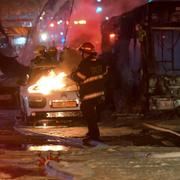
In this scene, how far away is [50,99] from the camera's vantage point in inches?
458

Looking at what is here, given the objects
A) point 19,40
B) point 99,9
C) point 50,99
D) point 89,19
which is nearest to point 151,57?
point 50,99

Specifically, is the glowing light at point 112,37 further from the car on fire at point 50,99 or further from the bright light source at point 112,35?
the car on fire at point 50,99

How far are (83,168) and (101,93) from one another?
2.62 meters

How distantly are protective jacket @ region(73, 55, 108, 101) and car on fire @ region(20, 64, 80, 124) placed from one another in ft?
8.09

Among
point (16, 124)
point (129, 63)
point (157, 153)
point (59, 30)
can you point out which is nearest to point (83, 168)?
point (157, 153)

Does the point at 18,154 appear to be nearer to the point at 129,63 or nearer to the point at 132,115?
the point at 132,115

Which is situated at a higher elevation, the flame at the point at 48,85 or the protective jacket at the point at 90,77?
the protective jacket at the point at 90,77

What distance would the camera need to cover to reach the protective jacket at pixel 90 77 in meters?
9.04

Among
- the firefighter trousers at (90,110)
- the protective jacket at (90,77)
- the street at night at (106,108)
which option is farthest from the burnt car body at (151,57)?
the protective jacket at (90,77)

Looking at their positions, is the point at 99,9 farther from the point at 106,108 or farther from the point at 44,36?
the point at 106,108

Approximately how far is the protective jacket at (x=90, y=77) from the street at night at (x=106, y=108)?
18 mm

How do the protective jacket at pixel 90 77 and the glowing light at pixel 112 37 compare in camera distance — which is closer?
the protective jacket at pixel 90 77

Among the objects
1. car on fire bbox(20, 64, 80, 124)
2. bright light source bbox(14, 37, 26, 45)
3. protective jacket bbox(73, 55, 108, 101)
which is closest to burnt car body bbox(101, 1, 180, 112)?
car on fire bbox(20, 64, 80, 124)

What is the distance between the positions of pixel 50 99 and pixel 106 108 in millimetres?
2628
